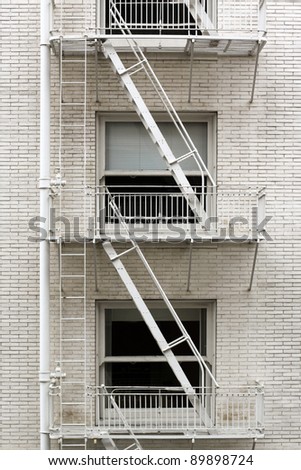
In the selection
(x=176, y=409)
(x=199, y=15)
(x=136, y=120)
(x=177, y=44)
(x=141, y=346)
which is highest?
(x=199, y=15)

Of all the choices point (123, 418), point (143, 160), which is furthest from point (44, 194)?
point (123, 418)

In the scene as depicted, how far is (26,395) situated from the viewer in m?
11.5

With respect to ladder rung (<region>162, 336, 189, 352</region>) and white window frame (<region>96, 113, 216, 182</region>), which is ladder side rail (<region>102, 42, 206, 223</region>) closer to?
white window frame (<region>96, 113, 216, 182</region>)

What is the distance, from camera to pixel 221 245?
37.8 ft

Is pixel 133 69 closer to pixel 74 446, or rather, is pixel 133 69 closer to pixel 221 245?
pixel 221 245

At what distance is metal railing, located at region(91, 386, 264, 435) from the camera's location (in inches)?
433

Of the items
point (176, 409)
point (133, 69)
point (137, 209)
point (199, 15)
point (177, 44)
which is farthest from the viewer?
point (137, 209)

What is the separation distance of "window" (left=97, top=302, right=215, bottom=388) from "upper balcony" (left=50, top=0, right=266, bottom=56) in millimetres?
4164

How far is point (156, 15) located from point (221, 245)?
3927 mm

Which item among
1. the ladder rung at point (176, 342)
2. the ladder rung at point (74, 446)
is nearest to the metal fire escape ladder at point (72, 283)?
the ladder rung at point (74, 446)

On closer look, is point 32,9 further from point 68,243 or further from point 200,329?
point 200,329

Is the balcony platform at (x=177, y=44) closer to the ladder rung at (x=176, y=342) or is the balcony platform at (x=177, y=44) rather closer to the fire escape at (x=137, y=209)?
the fire escape at (x=137, y=209)

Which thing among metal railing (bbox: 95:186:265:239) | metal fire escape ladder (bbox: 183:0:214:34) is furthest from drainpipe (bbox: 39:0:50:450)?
metal fire escape ladder (bbox: 183:0:214:34)
